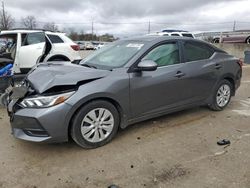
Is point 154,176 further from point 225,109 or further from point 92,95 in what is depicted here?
point 225,109

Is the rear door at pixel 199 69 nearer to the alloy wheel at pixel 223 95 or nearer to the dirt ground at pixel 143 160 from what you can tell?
the alloy wheel at pixel 223 95

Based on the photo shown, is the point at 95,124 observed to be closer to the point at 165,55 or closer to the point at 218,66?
the point at 165,55

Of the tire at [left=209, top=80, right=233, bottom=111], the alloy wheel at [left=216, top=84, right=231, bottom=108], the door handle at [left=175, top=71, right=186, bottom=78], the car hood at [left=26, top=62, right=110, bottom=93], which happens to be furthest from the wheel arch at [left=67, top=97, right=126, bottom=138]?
the alloy wheel at [left=216, top=84, right=231, bottom=108]

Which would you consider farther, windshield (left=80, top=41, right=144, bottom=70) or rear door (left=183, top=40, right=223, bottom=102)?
rear door (left=183, top=40, right=223, bottom=102)

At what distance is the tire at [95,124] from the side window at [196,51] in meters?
1.76

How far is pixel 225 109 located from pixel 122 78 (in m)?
2.73

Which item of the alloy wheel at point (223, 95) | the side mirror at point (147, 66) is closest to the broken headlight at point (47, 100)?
the side mirror at point (147, 66)

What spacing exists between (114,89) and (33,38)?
5.57 metres

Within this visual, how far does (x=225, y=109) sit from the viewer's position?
5.54 m

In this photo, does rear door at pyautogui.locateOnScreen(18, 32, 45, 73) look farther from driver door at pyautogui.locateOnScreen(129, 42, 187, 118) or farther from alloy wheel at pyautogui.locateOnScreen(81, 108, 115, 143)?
alloy wheel at pyautogui.locateOnScreen(81, 108, 115, 143)

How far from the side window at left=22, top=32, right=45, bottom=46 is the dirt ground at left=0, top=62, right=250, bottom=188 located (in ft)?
14.0

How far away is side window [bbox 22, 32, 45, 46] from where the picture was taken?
8.25 metres

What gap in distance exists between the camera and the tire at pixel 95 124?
11.6 ft

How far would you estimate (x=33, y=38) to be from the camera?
27.4ft
